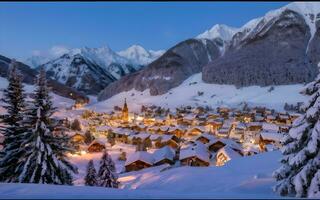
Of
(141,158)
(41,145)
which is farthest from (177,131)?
(41,145)

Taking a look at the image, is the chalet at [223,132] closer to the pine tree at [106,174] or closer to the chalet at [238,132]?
the chalet at [238,132]

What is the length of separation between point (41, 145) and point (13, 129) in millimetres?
2692

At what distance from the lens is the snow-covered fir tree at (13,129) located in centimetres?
1895

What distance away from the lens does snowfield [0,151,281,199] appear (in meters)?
10.1

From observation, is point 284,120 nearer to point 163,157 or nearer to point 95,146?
point 95,146

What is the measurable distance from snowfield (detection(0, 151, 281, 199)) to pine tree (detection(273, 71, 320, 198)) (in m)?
1.02

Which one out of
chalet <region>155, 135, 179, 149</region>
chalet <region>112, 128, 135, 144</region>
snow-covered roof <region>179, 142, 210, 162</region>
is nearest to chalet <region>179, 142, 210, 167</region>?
snow-covered roof <region>179, 142, 210, 162</region>

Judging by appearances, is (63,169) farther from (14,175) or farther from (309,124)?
(309,124)

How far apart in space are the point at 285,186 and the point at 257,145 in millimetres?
63330

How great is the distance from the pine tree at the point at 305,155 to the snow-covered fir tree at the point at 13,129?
520 inches

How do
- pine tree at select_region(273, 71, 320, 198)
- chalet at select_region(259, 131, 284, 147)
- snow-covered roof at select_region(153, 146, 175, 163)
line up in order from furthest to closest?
chalet at select_region(259, 131, 284, 147) → snow-covered roof at select_region(153, 146, 175, 163) → pine tree at select_region(273, 71, 320, 198)

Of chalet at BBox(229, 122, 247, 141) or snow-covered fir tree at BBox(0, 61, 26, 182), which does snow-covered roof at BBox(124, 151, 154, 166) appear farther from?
chalet at BBox(229, 122, 247, 141)

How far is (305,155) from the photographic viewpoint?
1285 centimetres

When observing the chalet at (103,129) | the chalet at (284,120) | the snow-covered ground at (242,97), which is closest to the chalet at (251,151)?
the chalet at (284,120)
